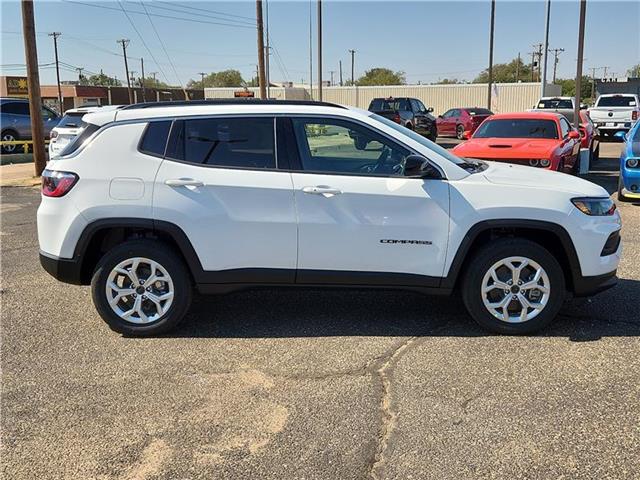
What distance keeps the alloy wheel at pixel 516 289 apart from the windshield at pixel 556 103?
22.7m

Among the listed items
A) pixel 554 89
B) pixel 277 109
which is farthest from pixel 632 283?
pixel 554 89

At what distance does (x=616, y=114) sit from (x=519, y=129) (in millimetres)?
15020

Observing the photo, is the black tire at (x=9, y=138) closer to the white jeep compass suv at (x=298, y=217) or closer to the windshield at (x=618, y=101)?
the white jeep compass suv at (x=298, y=217)

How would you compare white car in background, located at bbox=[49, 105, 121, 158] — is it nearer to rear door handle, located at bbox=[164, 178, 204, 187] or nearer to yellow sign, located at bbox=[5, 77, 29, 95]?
rear door handle, located at bbox=[164, 178, 204, 187]

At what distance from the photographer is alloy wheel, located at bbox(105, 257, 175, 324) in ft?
15.4

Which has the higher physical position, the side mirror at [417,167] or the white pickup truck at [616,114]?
the white pickup truck at [616,114]

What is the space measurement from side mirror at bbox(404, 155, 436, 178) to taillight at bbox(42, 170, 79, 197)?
2489 millimetres

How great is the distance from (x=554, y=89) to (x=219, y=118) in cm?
5186

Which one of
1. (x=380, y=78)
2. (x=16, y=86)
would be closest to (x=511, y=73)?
(x=380, y=78)

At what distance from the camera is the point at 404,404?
3.64 m

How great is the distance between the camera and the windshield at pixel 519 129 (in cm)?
1120

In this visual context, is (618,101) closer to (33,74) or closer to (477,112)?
(477,112)

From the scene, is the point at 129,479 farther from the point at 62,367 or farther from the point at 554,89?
the point at 554,89

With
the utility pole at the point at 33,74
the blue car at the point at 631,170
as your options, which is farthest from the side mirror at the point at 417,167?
the utility pole at the point at 33,74
